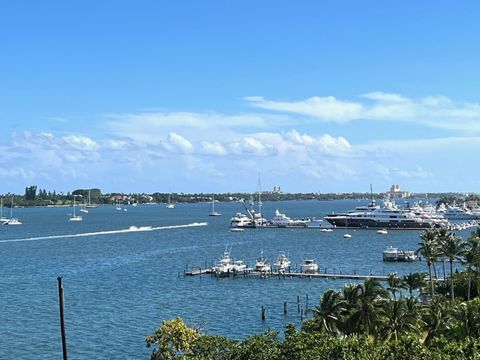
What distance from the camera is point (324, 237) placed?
186375mm

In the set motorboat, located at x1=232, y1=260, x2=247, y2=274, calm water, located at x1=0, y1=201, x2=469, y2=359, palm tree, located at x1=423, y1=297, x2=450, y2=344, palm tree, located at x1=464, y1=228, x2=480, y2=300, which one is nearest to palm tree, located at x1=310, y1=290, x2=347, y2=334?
palm tree, located at x1=423, y1=297, x2=450, y2=344

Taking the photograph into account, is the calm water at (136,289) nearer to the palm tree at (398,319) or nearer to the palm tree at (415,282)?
the palm tree at (415,282)

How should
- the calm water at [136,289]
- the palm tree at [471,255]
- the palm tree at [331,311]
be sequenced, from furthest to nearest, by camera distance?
1. the calm water at [136,289]
2. the palm tree at [471,255]
3. the palm tree at [331,311]

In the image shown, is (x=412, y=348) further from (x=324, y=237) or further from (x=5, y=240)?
(x=5, y=240)

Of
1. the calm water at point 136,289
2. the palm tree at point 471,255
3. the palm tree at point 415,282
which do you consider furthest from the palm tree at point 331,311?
the palm tree at point 471,255

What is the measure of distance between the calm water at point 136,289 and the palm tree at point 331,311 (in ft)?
69.1

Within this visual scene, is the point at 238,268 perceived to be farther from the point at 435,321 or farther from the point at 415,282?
the point at 435,321

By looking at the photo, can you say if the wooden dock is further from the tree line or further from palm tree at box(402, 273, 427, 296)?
the tree line

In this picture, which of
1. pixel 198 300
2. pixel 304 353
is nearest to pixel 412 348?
pixel 304 353

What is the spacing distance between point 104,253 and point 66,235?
57.4 meters

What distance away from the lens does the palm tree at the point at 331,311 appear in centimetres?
4406

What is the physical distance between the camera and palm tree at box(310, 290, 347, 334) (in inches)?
1735

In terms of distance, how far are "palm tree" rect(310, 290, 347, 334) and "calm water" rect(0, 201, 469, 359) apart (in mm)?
21055

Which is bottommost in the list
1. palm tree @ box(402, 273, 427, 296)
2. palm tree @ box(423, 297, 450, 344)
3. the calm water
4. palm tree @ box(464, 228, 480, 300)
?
the calm water
